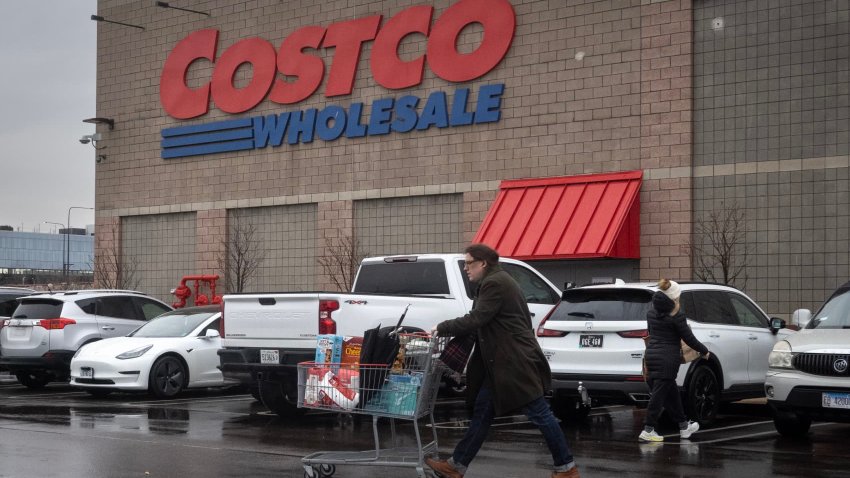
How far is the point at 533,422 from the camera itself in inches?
359

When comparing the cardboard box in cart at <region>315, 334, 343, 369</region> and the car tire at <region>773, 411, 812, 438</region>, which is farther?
the car tire at <region>773, 411, 812, 438</region>

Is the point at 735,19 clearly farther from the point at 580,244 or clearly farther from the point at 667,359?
the point at 667,359

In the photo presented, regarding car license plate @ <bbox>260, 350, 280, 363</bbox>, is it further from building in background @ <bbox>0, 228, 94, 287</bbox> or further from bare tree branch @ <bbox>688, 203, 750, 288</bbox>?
building in background @ <bbox>0, 228, 94, 287</bbox>

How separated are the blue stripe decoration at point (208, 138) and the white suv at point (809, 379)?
22.0 metres

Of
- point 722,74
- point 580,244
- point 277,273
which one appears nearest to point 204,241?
point 277,273

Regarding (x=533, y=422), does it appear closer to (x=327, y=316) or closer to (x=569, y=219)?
(x=327, y=316)

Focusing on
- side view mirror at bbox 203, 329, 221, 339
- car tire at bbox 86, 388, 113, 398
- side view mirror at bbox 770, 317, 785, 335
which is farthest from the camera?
car tire at bbox 86, 388, 113, 398

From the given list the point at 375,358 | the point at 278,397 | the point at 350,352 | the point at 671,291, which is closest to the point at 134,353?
the point at 278,397

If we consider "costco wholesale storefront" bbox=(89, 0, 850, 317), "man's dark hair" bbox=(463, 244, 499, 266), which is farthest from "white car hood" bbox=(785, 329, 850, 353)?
"costco wholesale storefront" bbox=(89, 0, 850, 317)

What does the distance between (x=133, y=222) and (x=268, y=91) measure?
707 cm

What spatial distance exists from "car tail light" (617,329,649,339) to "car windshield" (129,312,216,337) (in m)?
8.29

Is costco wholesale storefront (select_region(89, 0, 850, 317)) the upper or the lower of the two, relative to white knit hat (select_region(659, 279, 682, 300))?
upper

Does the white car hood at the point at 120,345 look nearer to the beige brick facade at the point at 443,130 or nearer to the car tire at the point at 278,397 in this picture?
the car tire at the point at 278,397

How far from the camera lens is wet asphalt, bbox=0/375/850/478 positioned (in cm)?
1046
